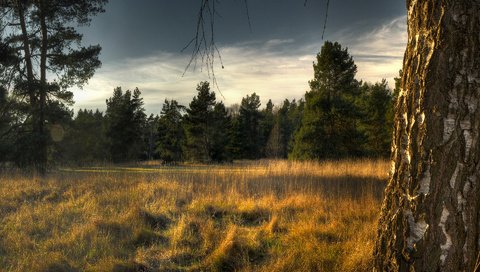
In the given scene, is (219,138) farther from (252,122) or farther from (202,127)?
(252,122)

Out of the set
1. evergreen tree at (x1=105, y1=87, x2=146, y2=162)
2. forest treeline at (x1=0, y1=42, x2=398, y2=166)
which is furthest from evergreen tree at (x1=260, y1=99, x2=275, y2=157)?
evergreen tree at (x1=105, y1=87, x2=146, y2=162)

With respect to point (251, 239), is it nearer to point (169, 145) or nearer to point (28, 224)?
point (28, 224)

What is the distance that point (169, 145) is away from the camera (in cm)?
4606

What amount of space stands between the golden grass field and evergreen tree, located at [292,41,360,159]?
15319 mm

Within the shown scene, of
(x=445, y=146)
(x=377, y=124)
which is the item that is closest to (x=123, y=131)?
(x=377, y=124)

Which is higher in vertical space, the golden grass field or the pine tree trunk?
the pine tree trunk

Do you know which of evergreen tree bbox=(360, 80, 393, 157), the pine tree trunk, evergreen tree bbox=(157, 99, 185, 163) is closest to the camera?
the pine tree trunk

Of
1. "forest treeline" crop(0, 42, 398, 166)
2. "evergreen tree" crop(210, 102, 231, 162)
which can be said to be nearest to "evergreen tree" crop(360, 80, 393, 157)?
"forest treeline" crop(0, 42, 398, 166)

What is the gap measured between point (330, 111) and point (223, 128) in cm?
1867

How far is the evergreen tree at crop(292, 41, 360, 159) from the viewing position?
903 inches

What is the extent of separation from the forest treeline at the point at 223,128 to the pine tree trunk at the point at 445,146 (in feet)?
53.6

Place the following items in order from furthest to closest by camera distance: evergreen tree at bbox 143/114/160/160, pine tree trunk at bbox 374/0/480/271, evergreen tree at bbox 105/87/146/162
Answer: evergreen tree at bbox 143/114/160/160 → evergreen tree at bbox 105/87/146/162 → pine tree trunk at bbox 374/0/480/271

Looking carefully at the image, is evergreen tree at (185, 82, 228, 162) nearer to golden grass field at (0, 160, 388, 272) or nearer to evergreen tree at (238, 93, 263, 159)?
evergreen tree at (238, 93, 263, 159)

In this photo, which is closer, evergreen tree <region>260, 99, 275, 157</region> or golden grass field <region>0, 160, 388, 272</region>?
golden grass field <region>0, 160, 388, 272</region>
